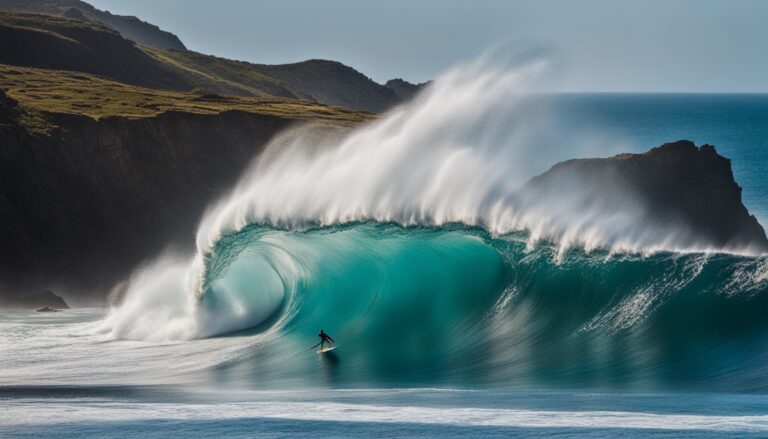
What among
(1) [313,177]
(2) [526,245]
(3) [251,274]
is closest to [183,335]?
(3) [251,274]

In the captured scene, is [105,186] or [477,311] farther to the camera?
[105,186]

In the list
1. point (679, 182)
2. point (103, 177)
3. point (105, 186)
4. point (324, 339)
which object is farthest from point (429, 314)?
point (103, 177)

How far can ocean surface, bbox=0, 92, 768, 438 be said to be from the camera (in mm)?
15305

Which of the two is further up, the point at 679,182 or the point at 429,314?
the point at 679,182

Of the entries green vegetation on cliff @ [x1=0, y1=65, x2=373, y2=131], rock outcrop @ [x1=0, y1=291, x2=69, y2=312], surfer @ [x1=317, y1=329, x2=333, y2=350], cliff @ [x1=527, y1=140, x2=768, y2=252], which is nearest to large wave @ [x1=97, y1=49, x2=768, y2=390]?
surfer @ [x1=317, y1=329, x2=333, y2=350]

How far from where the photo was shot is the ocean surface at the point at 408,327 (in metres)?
15.3

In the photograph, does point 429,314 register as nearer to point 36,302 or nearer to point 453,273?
point 453,273

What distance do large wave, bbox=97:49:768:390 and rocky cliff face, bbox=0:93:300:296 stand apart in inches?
653

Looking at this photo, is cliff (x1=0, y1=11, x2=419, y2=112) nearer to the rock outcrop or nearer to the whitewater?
the rock outcrop

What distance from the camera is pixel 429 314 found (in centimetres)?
2325

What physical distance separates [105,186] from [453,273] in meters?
31.3

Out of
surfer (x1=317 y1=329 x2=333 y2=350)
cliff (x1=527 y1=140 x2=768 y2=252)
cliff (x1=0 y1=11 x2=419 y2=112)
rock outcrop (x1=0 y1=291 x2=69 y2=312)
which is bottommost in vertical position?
rock outcrop (x1=0 y1=291 x2=69 y2=312)

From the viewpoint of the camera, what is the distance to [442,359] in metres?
20.2

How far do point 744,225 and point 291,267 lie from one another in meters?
26.5
